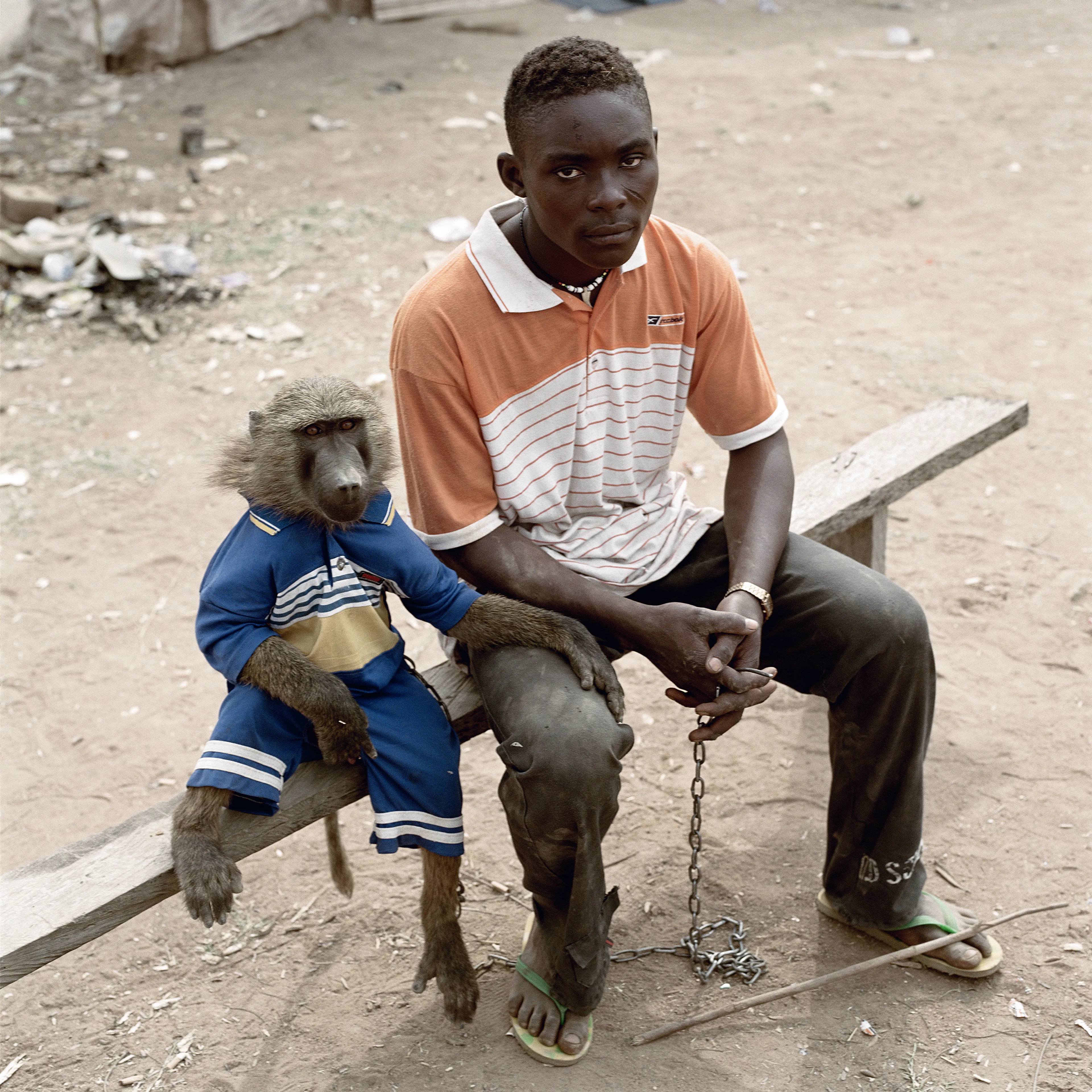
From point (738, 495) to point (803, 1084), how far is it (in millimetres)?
1292

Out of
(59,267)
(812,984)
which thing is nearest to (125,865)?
(812,984)

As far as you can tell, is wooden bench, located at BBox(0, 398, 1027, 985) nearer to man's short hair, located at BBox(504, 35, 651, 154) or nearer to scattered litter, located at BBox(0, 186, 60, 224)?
man's short hair, located at BBox(504, 35, 651, 154)

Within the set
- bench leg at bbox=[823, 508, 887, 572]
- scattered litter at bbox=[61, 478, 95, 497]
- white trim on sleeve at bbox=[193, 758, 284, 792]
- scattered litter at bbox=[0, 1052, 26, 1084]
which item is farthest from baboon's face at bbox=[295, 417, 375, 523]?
scattered litter at bbox=[61, 478, 95, 497]

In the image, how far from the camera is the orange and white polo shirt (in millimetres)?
2504

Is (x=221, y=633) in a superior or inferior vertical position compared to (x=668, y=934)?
superior

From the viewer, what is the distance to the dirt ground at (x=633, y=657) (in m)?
2.67

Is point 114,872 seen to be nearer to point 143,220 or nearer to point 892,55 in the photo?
point 143,220

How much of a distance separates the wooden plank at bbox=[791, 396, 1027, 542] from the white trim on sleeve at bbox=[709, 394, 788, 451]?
1.41 feet

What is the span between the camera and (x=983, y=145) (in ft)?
26.6

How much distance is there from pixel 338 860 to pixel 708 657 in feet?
3.51

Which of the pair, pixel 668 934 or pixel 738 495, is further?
pixel 668 934

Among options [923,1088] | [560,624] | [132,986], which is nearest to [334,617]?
[560,624]

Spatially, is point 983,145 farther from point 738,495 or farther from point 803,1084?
point 803,1084

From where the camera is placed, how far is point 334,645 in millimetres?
2418
